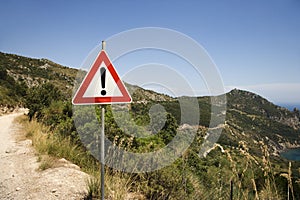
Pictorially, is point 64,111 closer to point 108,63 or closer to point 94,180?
point 94,180

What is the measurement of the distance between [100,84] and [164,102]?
3.93 metres

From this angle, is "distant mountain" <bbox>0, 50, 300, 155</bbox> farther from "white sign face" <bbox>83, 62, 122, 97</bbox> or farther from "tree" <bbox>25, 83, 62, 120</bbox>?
"tree" <bbox>25, 83, 62, 120</bbox>

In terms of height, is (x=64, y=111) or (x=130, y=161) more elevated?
(x=64, y=111)

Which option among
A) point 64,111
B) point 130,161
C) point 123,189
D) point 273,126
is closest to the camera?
point 123,189

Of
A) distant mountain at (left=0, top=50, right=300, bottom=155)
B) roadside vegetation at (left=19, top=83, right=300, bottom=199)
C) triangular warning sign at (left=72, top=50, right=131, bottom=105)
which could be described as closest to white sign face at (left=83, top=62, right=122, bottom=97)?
triangular warning sign at (left=72, top=50, right=131, bottom=105)

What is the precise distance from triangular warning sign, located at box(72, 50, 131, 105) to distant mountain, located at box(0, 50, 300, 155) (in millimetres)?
1686

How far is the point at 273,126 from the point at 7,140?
146 m

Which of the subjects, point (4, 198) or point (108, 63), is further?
point (4, 198)

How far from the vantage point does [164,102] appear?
7391 mm

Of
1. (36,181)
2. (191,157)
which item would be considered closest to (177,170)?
(191,157)

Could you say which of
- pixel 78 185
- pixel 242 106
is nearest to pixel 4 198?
pixel 78 185

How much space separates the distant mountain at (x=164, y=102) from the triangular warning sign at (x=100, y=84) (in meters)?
1.69

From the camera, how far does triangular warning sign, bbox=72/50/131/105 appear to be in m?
3.62

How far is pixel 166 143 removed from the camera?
6.11 meters
